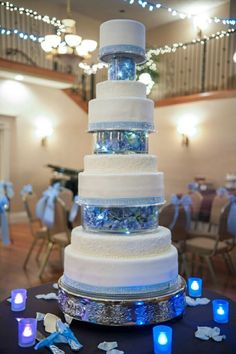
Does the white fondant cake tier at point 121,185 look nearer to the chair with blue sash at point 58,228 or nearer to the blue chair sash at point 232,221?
the chair with blue sash at point 58,228

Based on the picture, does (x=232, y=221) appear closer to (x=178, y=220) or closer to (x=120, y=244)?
(x=178, y=220)

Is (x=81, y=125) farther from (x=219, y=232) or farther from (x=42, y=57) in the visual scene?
(x=219, y=232)

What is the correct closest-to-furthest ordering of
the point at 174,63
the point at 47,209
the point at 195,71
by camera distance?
the point at 47,209
the point at 195,71
the point at 174,63

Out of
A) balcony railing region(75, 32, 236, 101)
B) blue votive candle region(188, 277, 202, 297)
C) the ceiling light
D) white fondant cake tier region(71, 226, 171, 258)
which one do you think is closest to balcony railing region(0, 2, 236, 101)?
balcony railing region(75, 32, 236, 101)

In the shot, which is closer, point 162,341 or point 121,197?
point 162,341

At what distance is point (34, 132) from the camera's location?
30.0ft

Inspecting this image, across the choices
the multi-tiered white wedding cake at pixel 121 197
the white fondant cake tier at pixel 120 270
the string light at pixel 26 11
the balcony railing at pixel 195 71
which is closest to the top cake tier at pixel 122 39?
the multi-tiered white wedding cake at pixel 121 197

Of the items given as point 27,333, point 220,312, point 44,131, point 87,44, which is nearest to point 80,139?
point 44,131

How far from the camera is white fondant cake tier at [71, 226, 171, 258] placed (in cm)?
181

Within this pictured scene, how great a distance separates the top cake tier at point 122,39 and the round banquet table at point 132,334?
1335mm

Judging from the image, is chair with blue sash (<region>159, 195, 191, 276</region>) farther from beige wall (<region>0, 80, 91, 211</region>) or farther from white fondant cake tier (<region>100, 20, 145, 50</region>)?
beige wall (<region>0, 80, 91, 211</region>)

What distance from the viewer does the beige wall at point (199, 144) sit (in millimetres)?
7203

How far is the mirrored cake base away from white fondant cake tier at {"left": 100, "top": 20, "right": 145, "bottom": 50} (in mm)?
1230

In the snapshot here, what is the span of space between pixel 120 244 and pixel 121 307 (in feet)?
0.92
